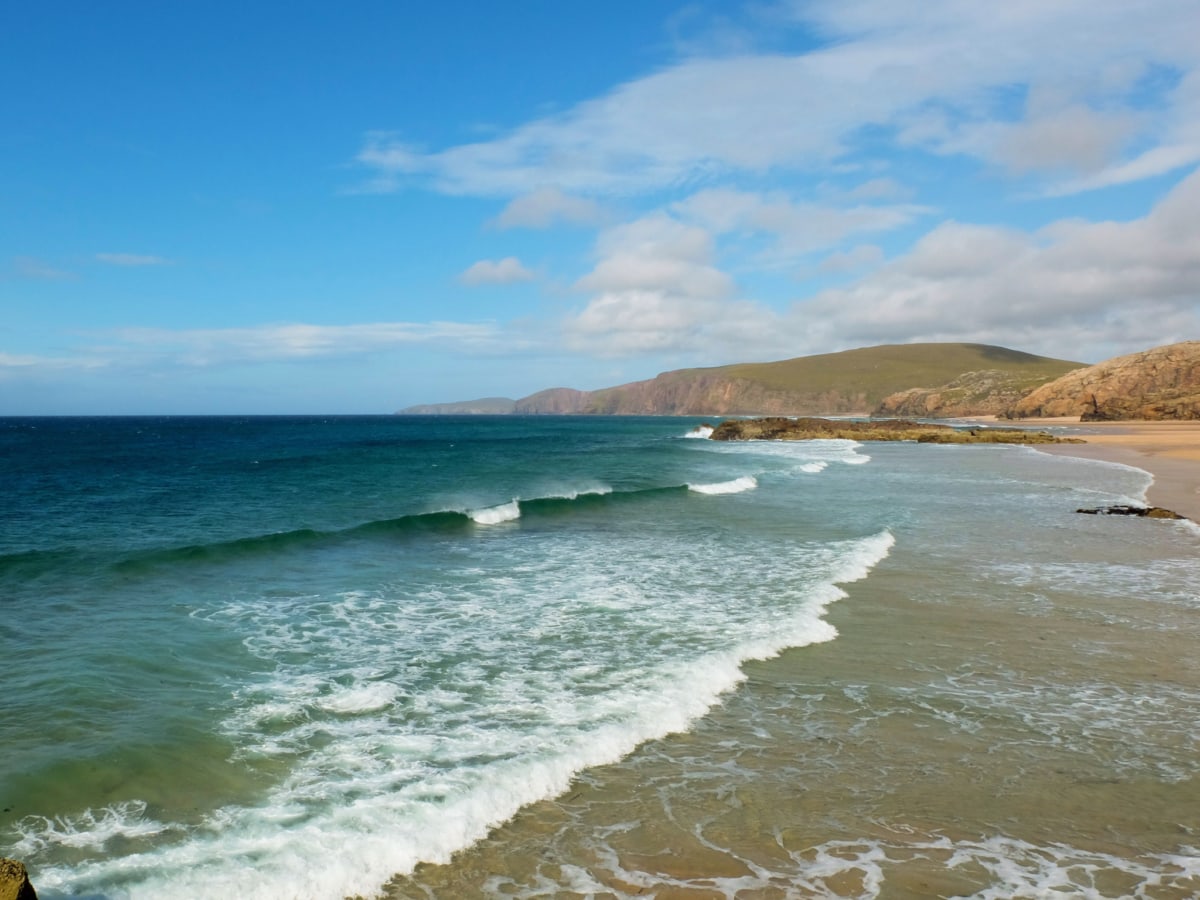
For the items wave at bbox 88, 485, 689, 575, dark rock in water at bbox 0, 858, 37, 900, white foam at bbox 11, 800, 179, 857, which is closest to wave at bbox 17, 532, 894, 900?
white foam at bbox 11, 800, 179, 857

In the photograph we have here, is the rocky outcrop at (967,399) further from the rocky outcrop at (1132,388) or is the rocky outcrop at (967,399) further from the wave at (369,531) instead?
the wave at (369,531)

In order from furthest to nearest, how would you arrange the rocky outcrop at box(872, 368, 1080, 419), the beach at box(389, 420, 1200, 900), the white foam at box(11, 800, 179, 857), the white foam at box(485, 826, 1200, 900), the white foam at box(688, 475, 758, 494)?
the rocky outcrop at box(872, 368, 1080, 419) → the white foam at box(688, 475, 758, 494) → the white foam at box(11, 800, 179, 857) → the beach at box(389, 420, 1200, 900) → the white foam at box(485, 826, 1200, 900)

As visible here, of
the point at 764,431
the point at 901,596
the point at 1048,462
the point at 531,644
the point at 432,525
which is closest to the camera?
the point at 531,644

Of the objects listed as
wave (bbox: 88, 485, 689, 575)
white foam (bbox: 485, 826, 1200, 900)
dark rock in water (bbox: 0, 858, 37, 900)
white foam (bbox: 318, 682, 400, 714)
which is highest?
dark rock in water (bbox: 0, 858, 37, 900)

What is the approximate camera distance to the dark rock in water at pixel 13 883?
409 centimetres

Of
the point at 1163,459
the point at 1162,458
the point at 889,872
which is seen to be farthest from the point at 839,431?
the point at 889,872

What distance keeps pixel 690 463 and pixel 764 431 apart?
4221cm

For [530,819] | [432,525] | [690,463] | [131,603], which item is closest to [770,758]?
[530,819]

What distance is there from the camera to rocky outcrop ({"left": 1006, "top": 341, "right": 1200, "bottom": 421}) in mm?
116312

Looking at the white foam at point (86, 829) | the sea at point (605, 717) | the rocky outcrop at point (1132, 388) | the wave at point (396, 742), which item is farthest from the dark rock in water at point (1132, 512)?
→ the rocky outcrop at point (1132, 388)

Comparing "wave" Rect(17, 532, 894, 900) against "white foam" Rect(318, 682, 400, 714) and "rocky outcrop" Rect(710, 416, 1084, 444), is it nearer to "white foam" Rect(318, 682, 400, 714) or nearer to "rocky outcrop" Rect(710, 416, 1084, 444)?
"white foam" Rect(318, 682, 400, 714)

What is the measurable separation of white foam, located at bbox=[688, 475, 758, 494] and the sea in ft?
45.1

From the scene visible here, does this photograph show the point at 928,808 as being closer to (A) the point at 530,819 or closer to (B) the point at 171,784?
(A) the point at 530,819

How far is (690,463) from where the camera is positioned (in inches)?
2136
